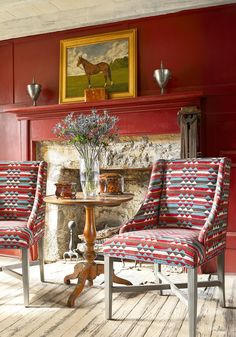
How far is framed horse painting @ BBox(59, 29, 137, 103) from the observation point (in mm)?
3869

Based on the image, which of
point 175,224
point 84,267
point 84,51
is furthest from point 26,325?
point 84,51

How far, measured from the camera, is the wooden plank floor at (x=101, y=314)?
7.46ft

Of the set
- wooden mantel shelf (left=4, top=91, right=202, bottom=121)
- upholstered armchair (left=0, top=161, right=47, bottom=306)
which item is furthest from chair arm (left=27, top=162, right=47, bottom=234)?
wooden mantel shelf (left=4, top=91, right=202, bottom=121)

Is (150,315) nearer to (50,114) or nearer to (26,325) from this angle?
(26,325)

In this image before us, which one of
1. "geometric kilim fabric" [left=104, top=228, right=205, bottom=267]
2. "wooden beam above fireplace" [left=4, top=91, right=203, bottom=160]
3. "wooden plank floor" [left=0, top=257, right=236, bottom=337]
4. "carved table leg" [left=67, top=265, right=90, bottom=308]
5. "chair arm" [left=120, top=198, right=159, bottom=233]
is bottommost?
"wooden plank floor" [left=0, top=257, right=236, bottom=337]

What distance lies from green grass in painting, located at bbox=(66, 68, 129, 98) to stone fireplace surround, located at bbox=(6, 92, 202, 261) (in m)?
0.23

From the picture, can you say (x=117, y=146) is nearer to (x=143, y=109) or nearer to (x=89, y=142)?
(x=143, y=109)

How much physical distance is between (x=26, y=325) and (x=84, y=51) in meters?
2.77

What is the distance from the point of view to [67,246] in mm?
4254

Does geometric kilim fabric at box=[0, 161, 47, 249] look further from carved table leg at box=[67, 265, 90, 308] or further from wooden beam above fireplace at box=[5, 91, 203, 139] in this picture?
wooden beam above fireplace at box=[5, 91, 203, 139]

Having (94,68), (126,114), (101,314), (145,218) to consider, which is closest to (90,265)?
(101,314)

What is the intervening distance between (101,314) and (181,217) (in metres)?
0.83

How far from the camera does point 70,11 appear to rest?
3957 millimetres

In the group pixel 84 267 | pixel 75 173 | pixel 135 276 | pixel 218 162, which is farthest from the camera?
→ pixel 75 173
